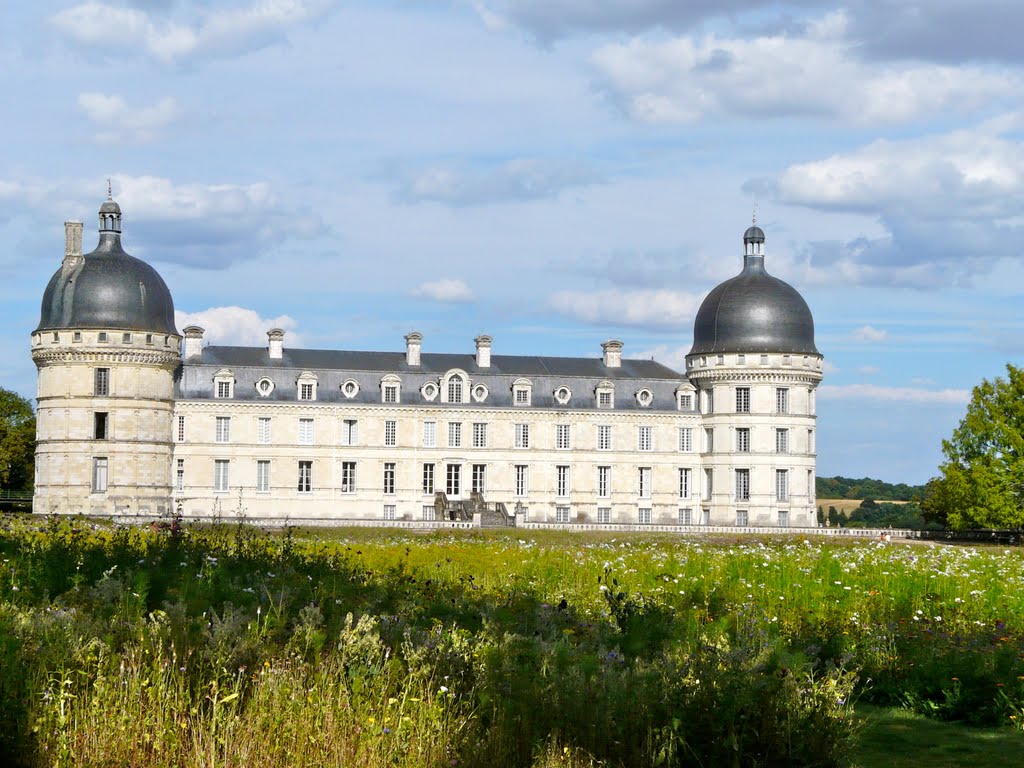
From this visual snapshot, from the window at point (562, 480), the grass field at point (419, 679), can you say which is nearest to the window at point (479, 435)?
the window at point (562, 480)

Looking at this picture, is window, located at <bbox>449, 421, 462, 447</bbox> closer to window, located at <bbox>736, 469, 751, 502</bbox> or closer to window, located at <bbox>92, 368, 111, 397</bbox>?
window, located at <bbox>736, 469, 751, 502</bbox>

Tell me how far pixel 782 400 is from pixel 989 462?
1023 cm

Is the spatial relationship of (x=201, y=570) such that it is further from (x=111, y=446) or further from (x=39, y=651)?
(x=111, y=446)

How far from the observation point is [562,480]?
59.5 metres

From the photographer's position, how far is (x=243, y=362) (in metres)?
57.8

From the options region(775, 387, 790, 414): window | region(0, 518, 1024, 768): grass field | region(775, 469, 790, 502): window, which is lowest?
region(0, 518, 1024, 768): grass field

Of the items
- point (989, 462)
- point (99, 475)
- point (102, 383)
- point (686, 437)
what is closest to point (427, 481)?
point (686, 437)

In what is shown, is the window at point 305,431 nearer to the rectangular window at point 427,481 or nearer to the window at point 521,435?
the rectangular window at point 427,481

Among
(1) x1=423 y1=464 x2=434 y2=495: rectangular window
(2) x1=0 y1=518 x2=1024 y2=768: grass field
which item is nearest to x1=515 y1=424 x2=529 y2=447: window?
(1) x1=423 y1=464 x2=434 y2=495: rectangular window

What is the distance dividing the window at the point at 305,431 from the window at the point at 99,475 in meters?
7.94

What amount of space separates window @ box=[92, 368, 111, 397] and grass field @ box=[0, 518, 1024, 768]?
42959 millimetres

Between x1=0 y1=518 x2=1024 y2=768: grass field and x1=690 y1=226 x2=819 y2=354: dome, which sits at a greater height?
x1=690 y1=226 x2=819 y2=354: dome

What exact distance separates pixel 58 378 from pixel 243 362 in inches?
296

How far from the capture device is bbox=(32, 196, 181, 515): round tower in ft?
177
